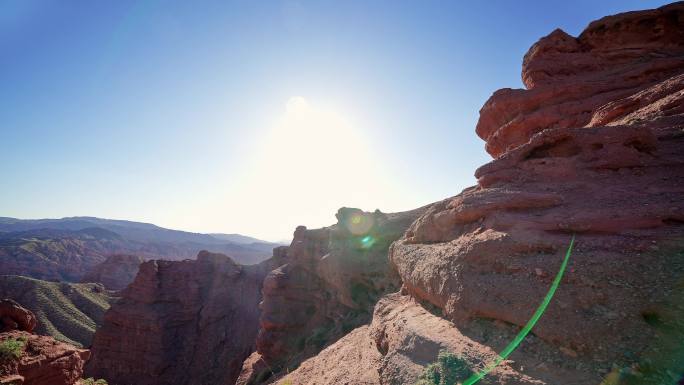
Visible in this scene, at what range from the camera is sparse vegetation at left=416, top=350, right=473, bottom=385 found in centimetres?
565

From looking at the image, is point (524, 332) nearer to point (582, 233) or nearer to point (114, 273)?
point (582, 233)

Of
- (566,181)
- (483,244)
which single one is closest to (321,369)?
(483,244)

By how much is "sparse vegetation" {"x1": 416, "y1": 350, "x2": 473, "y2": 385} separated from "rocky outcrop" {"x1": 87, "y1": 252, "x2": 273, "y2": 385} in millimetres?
37857

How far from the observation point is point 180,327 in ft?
143

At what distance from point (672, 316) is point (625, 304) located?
0.59 meters

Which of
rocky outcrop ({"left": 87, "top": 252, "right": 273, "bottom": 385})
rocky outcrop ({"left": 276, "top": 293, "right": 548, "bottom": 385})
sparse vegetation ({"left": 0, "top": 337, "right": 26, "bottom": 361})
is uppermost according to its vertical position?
rocky outcrop ({"left": 276, "top": 293, "right": 548, "bottom": 385})

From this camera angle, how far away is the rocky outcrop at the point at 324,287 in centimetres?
2100

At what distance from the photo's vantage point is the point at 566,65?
1698 cm

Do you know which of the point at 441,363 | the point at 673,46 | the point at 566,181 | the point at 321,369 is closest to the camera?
the point at 441,363

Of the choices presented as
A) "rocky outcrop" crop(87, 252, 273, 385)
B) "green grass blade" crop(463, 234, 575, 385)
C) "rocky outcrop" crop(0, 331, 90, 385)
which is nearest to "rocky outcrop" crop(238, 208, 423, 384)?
"green grass blade" crop(463, 234, 575, 385)

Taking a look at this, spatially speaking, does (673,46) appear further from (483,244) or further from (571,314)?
(571,314)

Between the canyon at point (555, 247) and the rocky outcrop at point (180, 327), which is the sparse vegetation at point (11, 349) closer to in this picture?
the canyon at point (555, 247)

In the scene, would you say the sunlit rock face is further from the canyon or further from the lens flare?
the lens flare

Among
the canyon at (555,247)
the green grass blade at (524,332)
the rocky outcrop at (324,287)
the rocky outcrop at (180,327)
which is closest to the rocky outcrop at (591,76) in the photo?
the canyon at (555,247)
